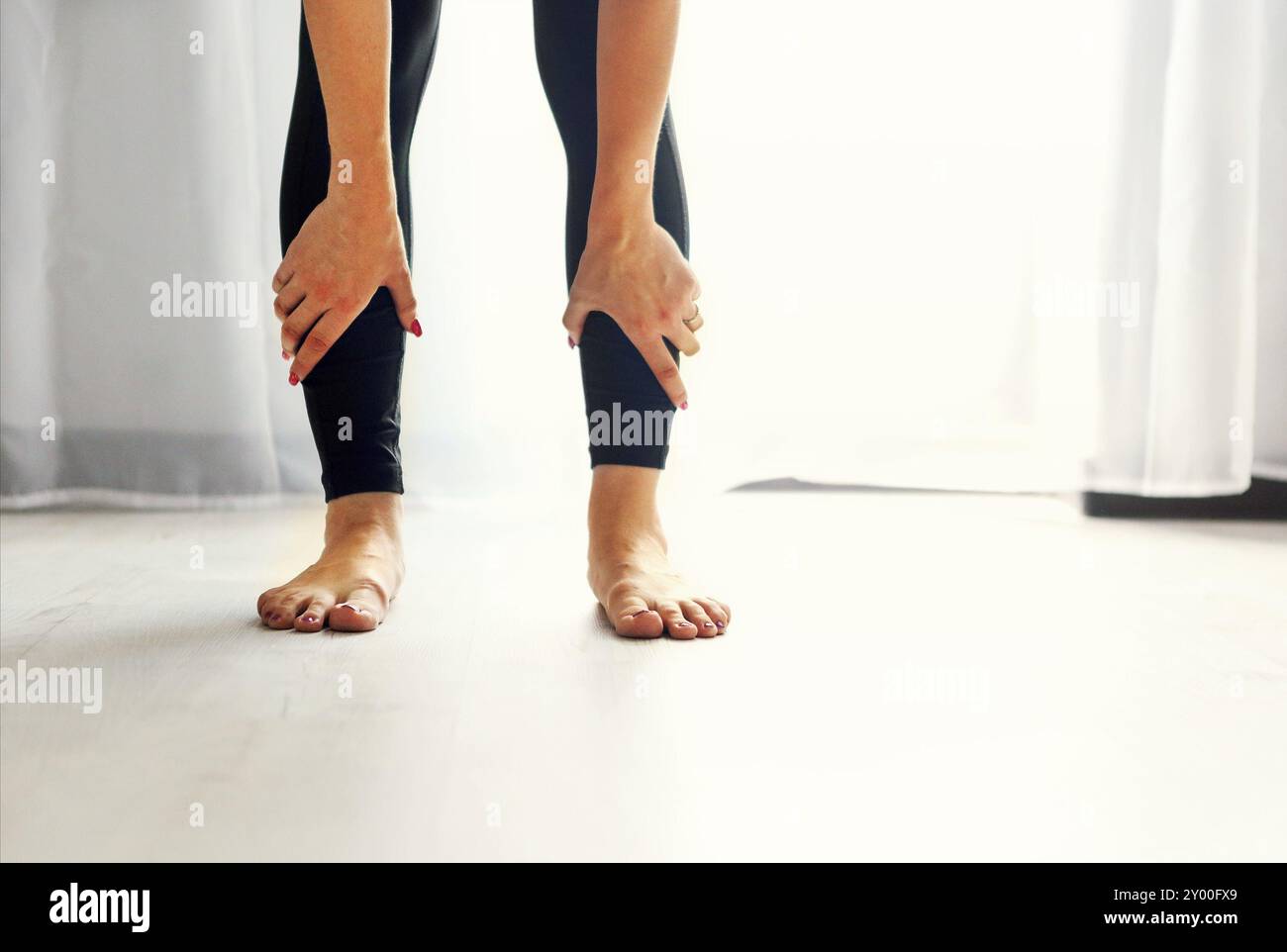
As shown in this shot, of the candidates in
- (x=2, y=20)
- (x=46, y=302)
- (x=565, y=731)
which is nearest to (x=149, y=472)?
(x=46, y=302)

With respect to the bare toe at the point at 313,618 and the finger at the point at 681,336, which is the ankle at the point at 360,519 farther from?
the finger at the point at 681,336

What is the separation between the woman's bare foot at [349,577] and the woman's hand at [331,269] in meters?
0.16

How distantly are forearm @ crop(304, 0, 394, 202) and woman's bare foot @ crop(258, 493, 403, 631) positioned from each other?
29 centimetres

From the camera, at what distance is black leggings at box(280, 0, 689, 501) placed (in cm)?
106

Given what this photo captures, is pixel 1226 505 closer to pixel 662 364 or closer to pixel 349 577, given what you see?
pixel 662 364

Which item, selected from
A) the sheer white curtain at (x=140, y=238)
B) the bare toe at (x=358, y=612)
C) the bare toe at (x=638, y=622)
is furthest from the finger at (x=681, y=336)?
the sheer white curtain at (x=140, y=238)

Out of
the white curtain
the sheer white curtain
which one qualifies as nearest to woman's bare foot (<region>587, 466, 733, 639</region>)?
the white curtain

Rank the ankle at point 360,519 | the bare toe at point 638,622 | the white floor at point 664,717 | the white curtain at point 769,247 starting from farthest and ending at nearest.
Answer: the white curtain at point 769,247, the ankle at point 360,519, the bare toe at point 638,622, the white floor at point 664,717

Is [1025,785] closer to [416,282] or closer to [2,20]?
[416,282]

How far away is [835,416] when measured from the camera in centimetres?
195

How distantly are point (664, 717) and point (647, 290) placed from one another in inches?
16.4

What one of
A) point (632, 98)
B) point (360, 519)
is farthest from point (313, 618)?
point (632, 98)

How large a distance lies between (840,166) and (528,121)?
1.68 ft

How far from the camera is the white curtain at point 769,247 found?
1.77 meters
